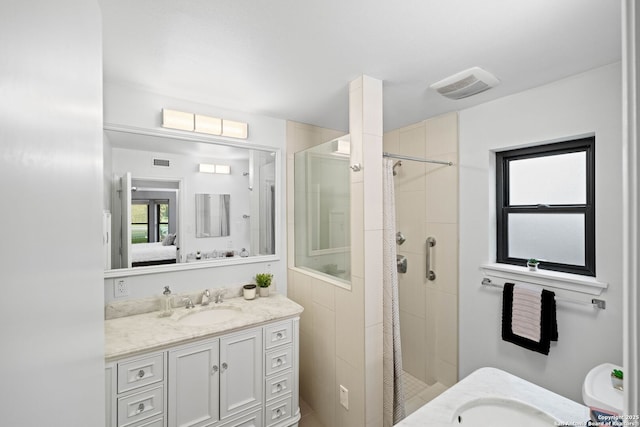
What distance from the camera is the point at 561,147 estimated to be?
187 cm

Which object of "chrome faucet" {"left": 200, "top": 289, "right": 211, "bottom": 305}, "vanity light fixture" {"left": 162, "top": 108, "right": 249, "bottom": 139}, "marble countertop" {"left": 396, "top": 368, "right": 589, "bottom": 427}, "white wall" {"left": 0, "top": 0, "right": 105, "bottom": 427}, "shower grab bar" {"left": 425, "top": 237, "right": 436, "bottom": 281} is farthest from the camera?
"shower grab bar" {"left": 425, "top": 237, "right": 436, "bottom": 281}

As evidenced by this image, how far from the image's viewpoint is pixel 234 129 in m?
2.23

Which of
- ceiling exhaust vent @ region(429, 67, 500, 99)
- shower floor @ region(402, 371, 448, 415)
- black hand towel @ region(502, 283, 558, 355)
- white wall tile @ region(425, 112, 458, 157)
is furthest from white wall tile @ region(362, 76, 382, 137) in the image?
shower floor @ region(402, 371, 448, 415)

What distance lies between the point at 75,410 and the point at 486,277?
2392mm

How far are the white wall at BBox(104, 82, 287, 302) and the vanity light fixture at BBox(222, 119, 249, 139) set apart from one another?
0.07 metres

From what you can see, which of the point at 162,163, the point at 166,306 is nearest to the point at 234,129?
the point at 162,163

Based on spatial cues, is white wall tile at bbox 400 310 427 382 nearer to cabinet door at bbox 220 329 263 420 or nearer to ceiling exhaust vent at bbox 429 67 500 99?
cabinet door at bbox 220 329 263 420

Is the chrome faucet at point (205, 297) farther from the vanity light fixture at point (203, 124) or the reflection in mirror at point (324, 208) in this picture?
the vanity light fixture at point (203, 124)

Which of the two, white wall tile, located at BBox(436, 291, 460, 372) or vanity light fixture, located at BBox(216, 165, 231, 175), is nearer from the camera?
vanity light fixture, located at BBox(216, 165, 231, 175)

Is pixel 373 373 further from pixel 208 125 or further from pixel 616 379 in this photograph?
pixel 208 125

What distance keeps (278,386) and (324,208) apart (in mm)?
1321

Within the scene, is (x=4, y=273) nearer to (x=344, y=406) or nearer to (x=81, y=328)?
(x=81, y=328)

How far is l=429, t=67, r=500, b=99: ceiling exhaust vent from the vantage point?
1.58 m

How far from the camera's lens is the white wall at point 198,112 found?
184 centimetres
